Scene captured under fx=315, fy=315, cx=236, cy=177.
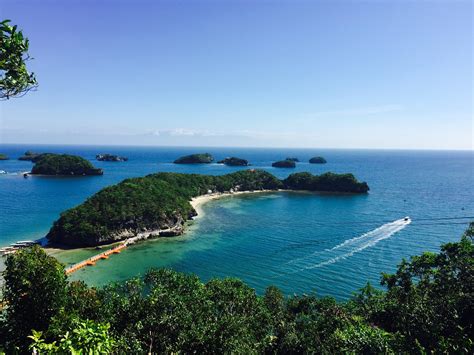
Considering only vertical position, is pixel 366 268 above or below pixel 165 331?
below

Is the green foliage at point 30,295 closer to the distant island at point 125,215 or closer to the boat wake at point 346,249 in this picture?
the boat wake at point 346,249

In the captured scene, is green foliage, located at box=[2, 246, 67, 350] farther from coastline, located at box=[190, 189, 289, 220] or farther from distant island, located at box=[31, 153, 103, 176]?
distant island, located at box=[31, 153, 103, 176]

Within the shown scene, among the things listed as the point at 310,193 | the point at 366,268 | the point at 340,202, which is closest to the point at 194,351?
the point at 366,268

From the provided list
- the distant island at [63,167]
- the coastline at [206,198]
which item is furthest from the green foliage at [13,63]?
the distant island at [63,167]

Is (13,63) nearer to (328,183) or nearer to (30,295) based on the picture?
(30,295)

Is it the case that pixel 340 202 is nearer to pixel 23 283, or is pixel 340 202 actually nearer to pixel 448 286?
pixel 448 286
